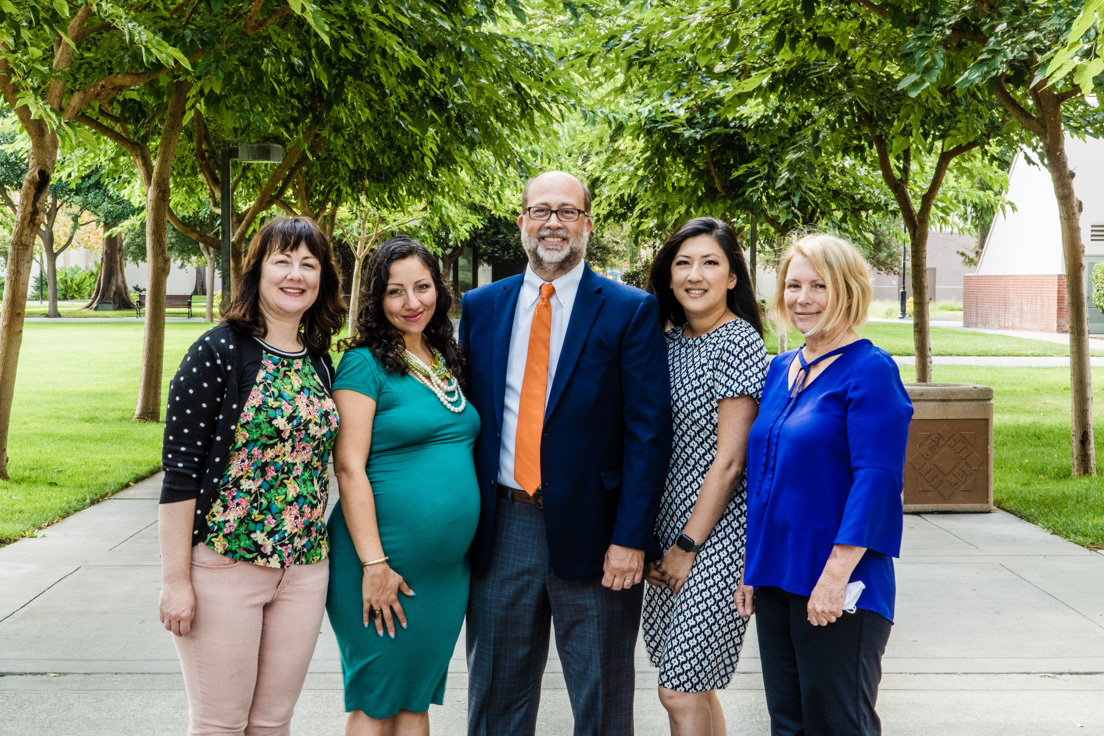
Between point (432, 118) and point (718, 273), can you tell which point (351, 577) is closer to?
point (718, 273)

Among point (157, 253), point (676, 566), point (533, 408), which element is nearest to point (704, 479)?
point (676, 566)

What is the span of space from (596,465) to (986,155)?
9.18 meters

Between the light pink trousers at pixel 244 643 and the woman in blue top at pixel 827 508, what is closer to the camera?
the woman in blue top at pixel 827 508

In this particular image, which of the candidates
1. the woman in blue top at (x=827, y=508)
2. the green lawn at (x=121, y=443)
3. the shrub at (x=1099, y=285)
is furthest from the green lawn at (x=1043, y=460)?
the shrub at (x=1099, y=285)

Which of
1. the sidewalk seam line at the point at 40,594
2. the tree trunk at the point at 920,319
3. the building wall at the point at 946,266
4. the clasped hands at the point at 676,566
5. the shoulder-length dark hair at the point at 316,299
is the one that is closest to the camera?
the shoulder-length dark hair at the point at 316,299

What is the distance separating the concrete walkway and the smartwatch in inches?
47.5

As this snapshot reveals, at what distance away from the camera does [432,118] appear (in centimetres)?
942

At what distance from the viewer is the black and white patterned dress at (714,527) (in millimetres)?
2889

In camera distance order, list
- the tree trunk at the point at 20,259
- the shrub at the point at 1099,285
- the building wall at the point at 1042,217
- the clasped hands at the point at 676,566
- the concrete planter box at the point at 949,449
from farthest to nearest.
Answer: the building wall at the point at 1042,217, the shrub at the point at 1099,285, the tree trunk at the point at 20,259, the concrete planter box at the point at 949,449, the clasped hands at the point at 676,566

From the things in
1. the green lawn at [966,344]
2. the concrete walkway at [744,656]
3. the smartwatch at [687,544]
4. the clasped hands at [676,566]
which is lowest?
the concrete walkway at [744,656]

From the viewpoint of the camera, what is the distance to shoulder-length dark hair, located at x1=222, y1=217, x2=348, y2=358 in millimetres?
2749

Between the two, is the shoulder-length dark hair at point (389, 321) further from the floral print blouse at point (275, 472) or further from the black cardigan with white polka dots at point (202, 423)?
the black cardigan with white polka dots at point (202, 423)

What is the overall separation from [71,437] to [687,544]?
33.5 feet

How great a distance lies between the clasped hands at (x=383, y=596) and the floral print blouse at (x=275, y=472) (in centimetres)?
18
